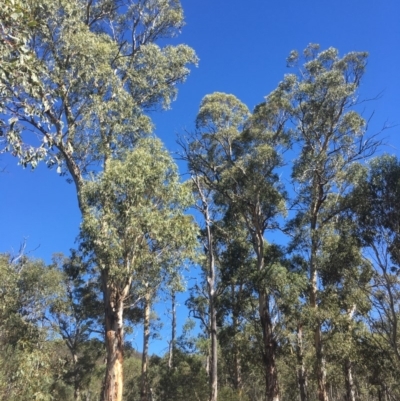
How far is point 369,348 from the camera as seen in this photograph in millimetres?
14289

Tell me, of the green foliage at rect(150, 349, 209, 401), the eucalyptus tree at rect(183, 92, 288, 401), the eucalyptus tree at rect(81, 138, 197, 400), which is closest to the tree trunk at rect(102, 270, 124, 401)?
the eucalyptus tree at rect(81, 138, 197, 400)

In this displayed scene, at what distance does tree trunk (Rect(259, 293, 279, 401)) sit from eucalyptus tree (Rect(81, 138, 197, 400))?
16.3 ft

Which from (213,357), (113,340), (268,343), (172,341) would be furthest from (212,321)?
(172,341)

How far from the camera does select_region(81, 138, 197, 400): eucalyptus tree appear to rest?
1034 cm

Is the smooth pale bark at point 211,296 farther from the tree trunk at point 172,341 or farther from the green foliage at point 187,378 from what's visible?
the tree trunk at point 172,341

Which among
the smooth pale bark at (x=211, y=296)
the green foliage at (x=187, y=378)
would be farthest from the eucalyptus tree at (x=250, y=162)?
the green foliage at (x=187, y=378)

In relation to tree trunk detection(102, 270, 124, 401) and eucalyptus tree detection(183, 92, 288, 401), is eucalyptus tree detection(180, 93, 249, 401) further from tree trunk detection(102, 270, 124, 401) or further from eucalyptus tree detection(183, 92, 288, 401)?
tree trunk detection(102, 270, 124, 401)

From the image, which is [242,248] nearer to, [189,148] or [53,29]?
[189,148]

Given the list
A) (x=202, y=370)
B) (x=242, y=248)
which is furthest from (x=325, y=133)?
(x=202, y=370)

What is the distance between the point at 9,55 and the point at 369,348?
46.2ft

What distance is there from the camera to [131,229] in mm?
10516

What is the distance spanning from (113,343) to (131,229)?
2839 millimetres

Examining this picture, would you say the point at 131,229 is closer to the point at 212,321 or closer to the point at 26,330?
the point at 212,321

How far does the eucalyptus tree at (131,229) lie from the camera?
10.3 metres
